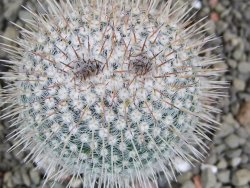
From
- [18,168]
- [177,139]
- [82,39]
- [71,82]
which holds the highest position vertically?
[82,39]

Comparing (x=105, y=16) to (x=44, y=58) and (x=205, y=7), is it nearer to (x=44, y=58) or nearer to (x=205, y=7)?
(x=44, y=58)

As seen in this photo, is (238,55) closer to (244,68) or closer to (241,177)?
(244,68)

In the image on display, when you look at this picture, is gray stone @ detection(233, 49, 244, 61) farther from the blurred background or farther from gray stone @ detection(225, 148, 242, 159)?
gray stone @ detection(225, 148, 242, 159)

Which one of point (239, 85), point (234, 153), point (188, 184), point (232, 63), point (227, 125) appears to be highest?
point (232, 63)

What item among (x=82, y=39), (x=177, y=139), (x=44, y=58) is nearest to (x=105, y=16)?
(x=82, y=39)

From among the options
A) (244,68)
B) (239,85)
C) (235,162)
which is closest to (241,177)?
(235,162)

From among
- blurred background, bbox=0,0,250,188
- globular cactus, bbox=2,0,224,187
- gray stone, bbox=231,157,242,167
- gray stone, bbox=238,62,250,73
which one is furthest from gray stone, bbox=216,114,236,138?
globular cactus, bbox=2,0,224,187

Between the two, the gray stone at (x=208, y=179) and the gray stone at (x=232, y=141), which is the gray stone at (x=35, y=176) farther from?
the gray stone at (x=232, y=141)
